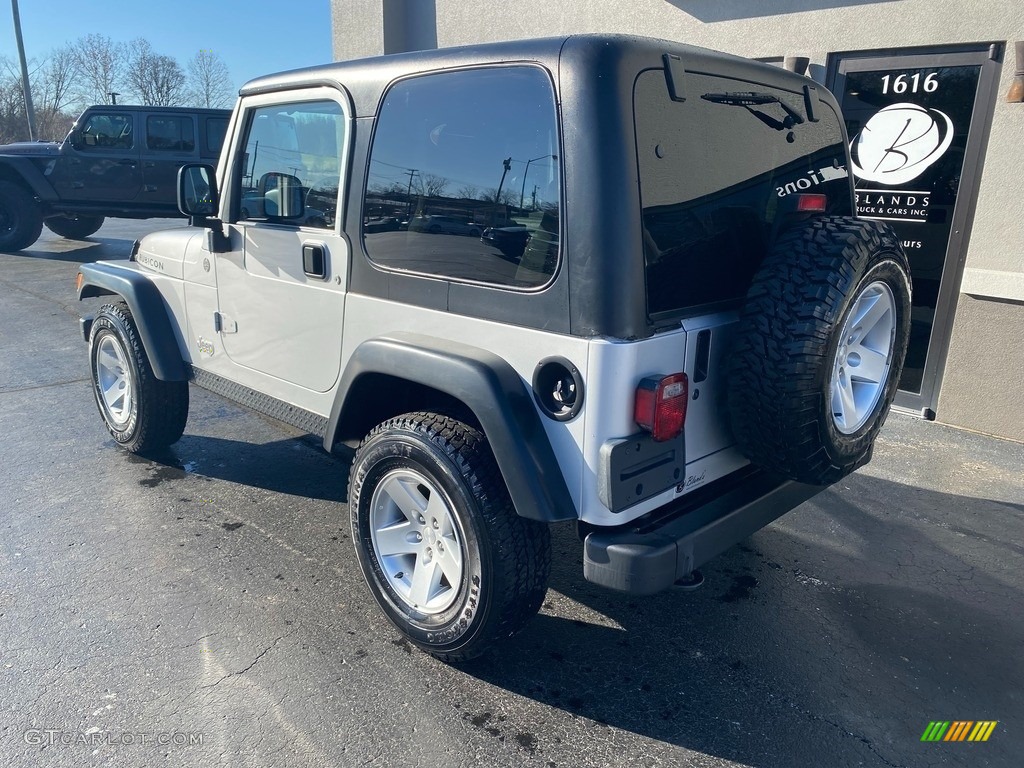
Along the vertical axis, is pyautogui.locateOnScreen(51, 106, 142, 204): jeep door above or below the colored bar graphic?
above

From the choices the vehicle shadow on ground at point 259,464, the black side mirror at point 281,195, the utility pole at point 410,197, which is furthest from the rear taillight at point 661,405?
the vehicle shadow on ground at point 259,464

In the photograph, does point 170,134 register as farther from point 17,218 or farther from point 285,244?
point 285,244

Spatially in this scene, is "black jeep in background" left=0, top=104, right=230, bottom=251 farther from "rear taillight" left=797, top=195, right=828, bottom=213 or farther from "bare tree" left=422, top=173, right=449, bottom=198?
"rear taillight" left=797, top=195, right=828, bottom=213

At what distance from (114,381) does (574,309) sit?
3.49 meters

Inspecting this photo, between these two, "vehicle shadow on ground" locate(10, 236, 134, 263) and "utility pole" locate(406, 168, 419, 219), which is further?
"vehicle shadow on ground" locate(10, 236, 134, 263)

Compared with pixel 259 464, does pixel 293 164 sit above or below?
above

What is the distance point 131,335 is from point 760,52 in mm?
4820

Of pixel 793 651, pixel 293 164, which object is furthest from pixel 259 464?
pixel 793 651

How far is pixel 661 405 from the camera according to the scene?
7.59ft

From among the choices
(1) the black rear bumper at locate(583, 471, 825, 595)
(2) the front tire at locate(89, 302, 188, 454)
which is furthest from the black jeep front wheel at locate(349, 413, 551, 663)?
(2) the front tire at locate(89, 302, 188, 454)

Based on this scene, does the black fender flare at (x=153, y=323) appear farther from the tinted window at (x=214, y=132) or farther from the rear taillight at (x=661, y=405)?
the tinted window at (x=214, y=132)

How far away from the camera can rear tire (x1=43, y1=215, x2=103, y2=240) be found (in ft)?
43.9

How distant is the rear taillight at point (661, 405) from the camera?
90.3 inches

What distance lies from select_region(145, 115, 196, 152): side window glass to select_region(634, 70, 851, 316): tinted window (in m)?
10.7
